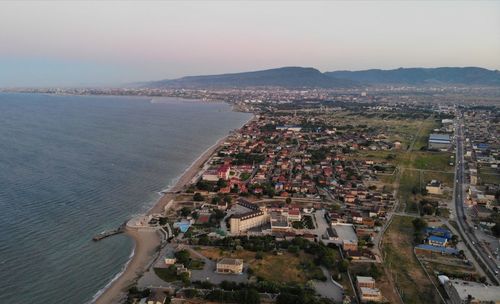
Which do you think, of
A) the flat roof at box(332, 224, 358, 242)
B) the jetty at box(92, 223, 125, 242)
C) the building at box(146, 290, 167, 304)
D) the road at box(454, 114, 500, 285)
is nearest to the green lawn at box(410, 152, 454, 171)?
the road at box(454, 114, 500, 285)

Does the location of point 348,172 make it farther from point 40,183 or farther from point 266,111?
point 266,111

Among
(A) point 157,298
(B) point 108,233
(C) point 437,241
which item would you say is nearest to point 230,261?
(A) point 157,298

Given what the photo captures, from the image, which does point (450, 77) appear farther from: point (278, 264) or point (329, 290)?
point (329, 290)

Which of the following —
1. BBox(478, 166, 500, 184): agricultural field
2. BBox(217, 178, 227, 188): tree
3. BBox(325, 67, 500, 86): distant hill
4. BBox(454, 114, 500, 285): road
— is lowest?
BBox(454, 114, 500, 285): road

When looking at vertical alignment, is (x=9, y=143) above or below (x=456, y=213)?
above

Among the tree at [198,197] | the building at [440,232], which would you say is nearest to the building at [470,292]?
the building at [440,232]

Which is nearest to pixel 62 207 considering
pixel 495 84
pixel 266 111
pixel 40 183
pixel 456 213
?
pixel 40 183

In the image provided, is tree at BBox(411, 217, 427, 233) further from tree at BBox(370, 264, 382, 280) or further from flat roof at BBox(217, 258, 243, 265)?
flat roof at BBox(217, 258, 243, 265)
